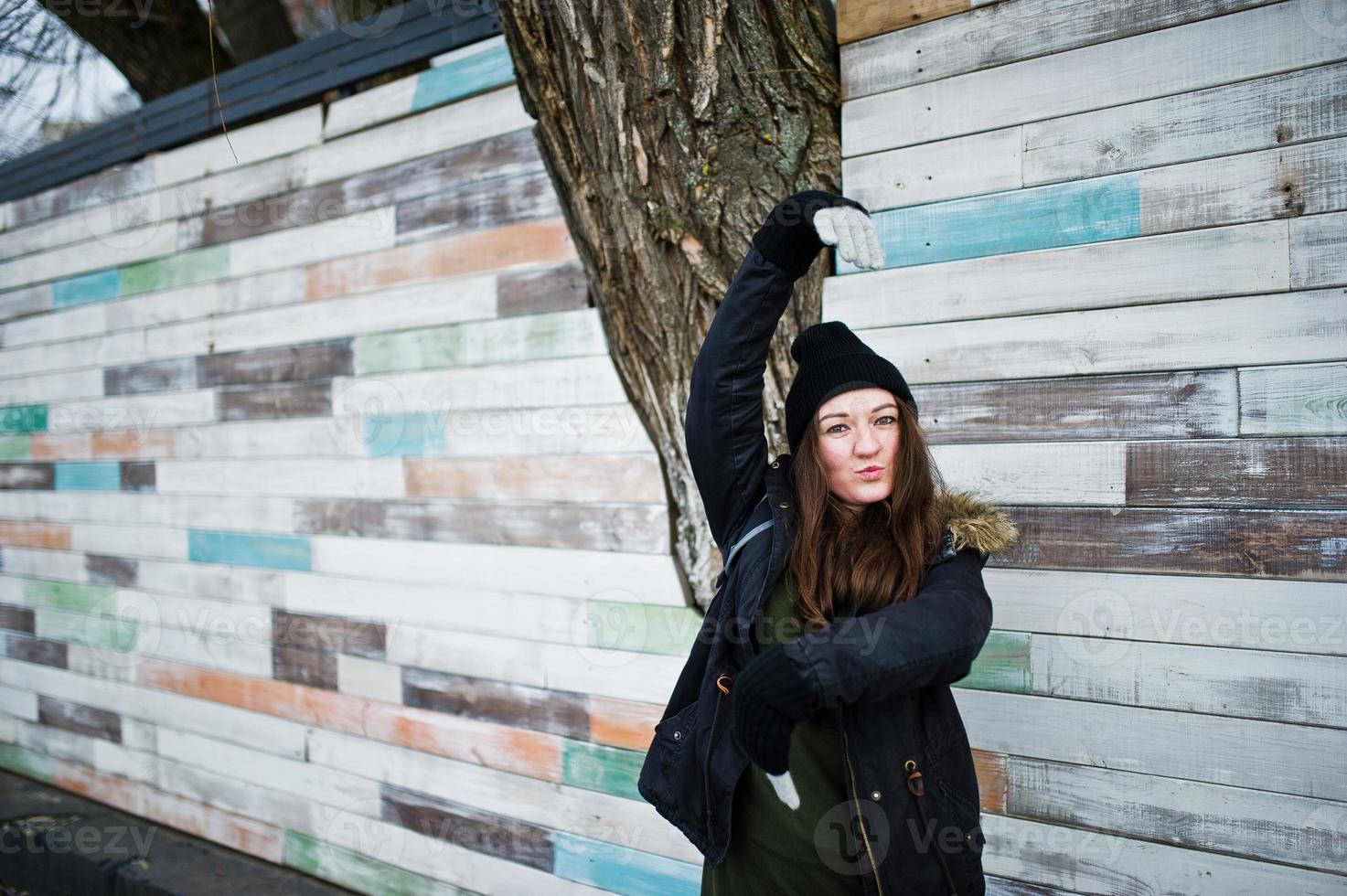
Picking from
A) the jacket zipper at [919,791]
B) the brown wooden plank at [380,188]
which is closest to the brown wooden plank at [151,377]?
the brown wooden plank at [380,188]

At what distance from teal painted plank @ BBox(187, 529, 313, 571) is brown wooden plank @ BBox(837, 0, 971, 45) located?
8.31 ft

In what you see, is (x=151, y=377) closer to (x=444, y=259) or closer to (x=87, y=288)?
(x=87, y=288)

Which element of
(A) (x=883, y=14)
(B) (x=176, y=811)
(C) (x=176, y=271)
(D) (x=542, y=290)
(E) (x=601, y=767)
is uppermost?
(A) (x=883, y=14)

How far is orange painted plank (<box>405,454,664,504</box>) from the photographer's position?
2.62 m

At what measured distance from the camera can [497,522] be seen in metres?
2.89

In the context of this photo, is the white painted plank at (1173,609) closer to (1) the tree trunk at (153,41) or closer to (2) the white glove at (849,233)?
(2) the white glove at (849,233)

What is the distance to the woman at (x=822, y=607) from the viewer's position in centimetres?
141

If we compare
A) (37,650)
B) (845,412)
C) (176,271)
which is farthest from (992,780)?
(37,650)

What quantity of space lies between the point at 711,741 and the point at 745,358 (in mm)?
687

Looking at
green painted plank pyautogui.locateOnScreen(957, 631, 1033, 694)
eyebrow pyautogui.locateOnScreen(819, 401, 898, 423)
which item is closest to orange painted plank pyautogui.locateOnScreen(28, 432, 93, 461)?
eyebrow pyautogui.locateOnScreen(819, 401, 898, 423)

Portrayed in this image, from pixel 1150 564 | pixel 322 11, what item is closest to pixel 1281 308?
pixel 1150 564

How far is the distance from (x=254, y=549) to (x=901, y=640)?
2.98m

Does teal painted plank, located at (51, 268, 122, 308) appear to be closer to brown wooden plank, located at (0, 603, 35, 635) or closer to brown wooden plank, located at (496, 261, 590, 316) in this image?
brown wooden plank, located at (0, 603, 35, 635)

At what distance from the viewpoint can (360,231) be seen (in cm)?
320
